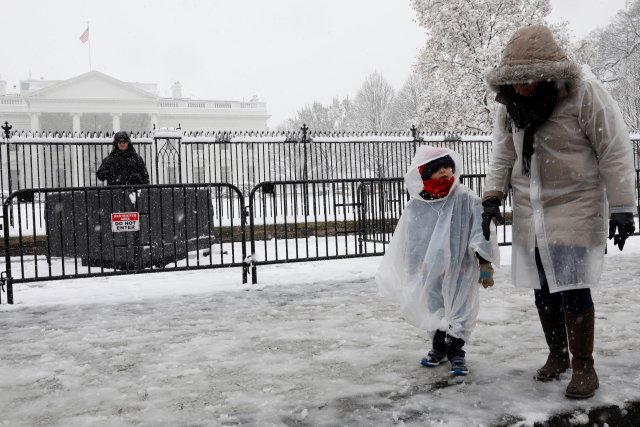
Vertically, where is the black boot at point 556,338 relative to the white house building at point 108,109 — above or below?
below

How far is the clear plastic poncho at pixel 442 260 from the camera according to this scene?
3.47m

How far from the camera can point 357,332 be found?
4516 mm

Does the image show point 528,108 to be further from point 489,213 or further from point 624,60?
point 624,60

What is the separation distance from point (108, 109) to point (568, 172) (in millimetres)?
57880

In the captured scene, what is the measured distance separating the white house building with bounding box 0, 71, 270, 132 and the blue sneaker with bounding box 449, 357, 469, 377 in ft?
182

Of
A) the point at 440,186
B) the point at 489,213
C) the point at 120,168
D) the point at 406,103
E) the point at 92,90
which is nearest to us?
the point at 489,213

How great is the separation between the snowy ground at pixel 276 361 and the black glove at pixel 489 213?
0.84m

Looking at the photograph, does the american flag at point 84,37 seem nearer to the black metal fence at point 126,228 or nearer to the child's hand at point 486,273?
the black metal fence at point 126,228

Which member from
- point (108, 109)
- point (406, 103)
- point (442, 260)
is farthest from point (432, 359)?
point (108, 109)

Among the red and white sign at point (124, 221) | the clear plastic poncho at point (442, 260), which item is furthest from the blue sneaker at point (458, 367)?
the red and white sign at point (124, 221)

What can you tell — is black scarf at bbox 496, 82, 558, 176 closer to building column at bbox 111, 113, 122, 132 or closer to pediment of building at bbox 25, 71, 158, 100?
building column at bbox 111, 113, 122, 132

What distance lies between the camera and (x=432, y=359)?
3.57 meters

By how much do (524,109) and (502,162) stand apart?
0.41 metres

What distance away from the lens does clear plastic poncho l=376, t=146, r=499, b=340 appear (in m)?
3.47
